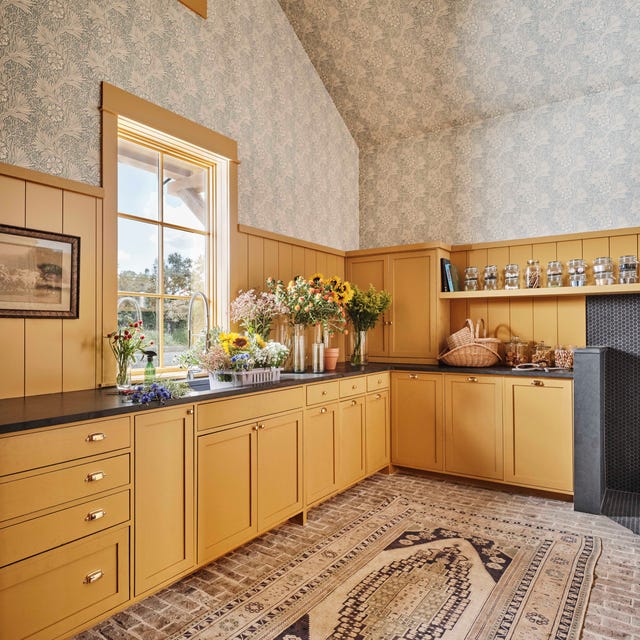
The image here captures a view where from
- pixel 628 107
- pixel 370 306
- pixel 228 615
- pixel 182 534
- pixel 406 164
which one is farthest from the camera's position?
pixel 406 164

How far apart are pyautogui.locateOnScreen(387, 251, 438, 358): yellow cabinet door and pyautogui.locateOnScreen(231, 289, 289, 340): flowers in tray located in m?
1.41

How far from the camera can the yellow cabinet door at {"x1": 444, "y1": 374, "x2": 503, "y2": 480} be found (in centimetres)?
372

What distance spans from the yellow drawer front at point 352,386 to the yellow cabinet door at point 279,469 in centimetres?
53

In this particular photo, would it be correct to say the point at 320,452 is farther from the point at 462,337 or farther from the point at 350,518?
the point at 462,337

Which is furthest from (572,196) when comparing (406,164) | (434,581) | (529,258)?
(434,581)

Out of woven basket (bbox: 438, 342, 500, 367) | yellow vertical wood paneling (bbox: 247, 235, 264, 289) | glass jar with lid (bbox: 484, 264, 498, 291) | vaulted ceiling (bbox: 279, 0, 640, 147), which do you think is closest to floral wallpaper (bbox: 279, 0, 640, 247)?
vaulted ceiling (bbox: 279, 0, 640, 147)

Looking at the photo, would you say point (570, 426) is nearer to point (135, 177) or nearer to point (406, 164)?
point (406, 164)

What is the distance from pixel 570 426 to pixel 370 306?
1.71 meters

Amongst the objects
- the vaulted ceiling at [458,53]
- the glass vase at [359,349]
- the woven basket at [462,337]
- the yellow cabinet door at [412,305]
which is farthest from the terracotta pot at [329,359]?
the vaulted ceiling at [458,53]

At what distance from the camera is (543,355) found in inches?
153

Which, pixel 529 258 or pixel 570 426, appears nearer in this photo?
pixel 570 426

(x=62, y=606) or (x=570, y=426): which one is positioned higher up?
(x=570, y=426)

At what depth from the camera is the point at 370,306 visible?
413 centimetres

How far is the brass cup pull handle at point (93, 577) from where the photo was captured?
74.7 inches
